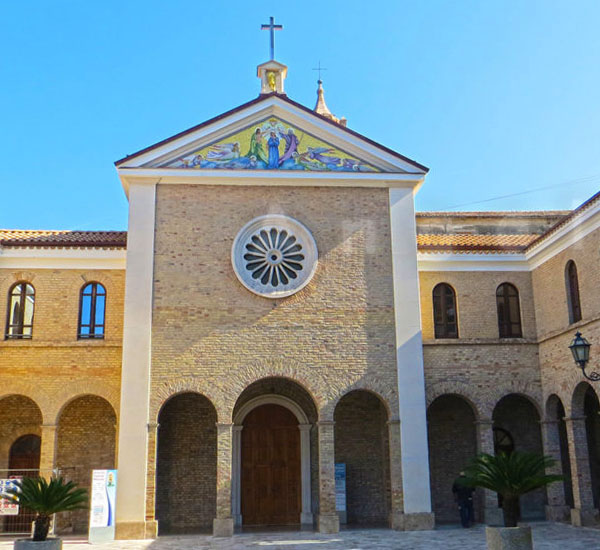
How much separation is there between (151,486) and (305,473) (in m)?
4.74

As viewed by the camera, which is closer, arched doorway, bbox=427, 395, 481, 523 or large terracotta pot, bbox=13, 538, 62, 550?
large terracotta pot, bbox=13, 538, 62, 550

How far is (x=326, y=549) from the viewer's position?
52.9ft

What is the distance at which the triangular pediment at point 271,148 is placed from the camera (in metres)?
20.4

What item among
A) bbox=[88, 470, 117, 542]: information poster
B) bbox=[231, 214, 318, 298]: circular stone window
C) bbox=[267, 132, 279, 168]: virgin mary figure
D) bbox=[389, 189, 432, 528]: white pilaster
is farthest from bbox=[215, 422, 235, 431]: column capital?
bbox=[267, 132, 279, 168]: virgin mary figure

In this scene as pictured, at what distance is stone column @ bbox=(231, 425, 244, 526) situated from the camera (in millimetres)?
20719

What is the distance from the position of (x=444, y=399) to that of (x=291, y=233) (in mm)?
6891

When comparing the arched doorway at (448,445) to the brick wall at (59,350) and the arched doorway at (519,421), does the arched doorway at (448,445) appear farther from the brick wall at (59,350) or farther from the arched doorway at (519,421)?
the brick wall at (59,350)

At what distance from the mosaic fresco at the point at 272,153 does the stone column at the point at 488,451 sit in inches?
305

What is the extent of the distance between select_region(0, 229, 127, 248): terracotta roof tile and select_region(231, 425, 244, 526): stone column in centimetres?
625

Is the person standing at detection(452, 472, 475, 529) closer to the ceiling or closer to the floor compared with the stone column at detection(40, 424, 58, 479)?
closer to the floor

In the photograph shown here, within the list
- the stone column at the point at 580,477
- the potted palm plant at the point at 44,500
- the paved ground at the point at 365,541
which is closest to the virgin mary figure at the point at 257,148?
the paved ground at the point at 365,541

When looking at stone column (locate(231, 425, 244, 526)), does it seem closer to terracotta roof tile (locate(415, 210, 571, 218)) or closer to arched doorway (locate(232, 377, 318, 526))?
arched doorway (locate(232, 377, 318, 526))

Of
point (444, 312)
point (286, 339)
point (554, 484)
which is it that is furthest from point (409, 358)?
point (554, 484)

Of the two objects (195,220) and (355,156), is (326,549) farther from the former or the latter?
(355,156)
